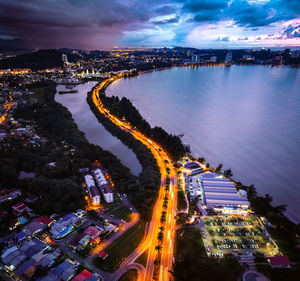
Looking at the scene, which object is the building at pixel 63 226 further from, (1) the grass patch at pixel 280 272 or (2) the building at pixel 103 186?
(1) the grass patch at pixel 280 272

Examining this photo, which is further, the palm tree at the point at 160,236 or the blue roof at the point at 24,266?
the palm tree at the point at 160,236

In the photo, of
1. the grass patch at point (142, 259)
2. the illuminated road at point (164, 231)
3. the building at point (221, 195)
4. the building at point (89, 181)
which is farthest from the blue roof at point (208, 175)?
the building at point (89, 181)

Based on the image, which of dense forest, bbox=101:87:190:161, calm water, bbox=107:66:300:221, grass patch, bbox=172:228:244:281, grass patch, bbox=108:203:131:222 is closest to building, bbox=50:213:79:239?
grass patch, bbox=108:203:131:222

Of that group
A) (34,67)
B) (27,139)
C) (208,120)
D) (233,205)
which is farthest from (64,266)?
(34,67)

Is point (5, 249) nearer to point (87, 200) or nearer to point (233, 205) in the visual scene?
point (87, 200)

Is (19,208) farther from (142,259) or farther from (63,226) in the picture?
(142,259)

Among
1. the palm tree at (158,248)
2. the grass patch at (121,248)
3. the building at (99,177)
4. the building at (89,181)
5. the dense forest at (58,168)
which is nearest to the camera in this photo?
the grass patch at (121,248)
